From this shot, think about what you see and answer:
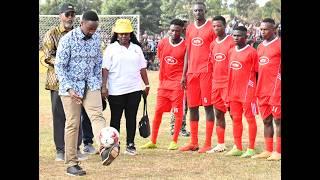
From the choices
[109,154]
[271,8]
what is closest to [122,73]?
[109,154]

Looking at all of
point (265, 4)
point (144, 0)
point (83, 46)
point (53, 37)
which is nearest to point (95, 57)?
point (83, 46)

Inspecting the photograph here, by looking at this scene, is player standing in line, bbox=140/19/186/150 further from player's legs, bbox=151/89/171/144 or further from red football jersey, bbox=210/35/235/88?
red football jersey, bbox=210/35/235/88

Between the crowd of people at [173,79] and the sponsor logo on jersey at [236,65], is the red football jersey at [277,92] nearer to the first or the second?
the crowd of people at [173,79]

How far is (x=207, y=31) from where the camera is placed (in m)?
11.2

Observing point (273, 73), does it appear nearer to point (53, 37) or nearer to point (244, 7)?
point (53, 37)

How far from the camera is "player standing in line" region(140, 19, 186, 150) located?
11367 mm

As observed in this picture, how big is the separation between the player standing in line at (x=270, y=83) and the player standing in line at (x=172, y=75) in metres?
1.49

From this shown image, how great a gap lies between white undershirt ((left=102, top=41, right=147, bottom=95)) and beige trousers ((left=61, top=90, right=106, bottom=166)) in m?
1.30

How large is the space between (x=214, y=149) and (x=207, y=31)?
1.84 metres

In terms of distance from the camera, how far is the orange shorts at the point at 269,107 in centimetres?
1016

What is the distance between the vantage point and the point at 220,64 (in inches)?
428

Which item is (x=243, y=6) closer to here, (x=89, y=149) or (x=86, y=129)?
(x=86, y=129)

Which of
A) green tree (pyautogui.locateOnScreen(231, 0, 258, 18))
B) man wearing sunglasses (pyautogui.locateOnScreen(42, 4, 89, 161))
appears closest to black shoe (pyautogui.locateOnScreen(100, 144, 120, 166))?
man wearing sunglasses (pyautogui.locateOnScreen(42, 4, 89, 161))
